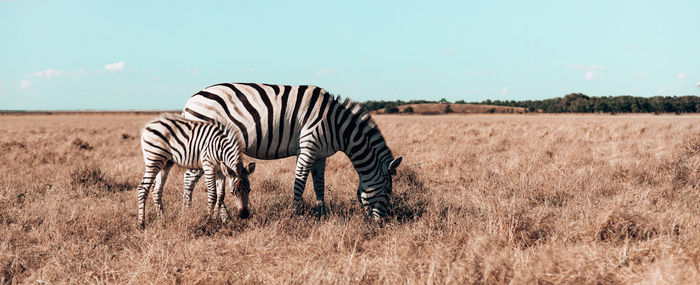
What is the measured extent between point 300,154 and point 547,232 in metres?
3.56

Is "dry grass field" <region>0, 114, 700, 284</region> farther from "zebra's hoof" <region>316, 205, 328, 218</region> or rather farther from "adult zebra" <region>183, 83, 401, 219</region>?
"adult zebra" <region>183, 83, 401, 219</region>

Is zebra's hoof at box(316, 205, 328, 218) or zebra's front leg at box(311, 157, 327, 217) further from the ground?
zebra's front leg at box(311, 157, 327, 217)

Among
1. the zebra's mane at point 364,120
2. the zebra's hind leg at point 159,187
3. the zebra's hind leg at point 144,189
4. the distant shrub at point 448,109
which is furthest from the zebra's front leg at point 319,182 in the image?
the distant shrub at point 448,109

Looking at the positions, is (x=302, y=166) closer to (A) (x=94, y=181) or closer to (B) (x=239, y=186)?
(B) (x=239, y=186)

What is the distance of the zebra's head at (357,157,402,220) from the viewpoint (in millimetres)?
6738

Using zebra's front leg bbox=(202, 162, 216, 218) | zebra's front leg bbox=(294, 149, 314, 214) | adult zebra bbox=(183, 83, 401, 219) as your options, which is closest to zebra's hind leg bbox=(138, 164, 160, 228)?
zebra's front leg bbox=(202, 162, 216, 218)

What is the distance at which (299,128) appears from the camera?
6.84m

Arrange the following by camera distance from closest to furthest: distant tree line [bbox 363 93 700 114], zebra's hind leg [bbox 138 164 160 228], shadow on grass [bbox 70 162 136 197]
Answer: zebra's hind leg [bbox 138 164 160 228] → shadow on grass [bbox 70 162 136 197] → distant tree line [bbox 363 93 700 114]

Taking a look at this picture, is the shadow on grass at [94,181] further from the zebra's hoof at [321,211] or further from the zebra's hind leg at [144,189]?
the zebra's hoof at [321,211]

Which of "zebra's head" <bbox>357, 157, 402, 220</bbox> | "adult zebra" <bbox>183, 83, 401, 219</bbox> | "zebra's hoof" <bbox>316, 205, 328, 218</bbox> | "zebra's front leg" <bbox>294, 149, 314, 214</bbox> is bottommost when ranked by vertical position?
"zebra's hoof" <bbox>316, 205, 328, 218</bbox>

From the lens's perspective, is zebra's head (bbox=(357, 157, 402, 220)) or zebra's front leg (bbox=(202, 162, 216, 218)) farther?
zebra's head (bbox=(357, 157, 402, 220))

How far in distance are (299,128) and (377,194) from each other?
1568mm

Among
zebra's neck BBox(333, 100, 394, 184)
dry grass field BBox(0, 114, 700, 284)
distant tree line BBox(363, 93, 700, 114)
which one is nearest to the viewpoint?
dry grass field BBox(0, 114, 700, 284)

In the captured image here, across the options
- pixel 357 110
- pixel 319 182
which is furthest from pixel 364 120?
pixel 319 182
